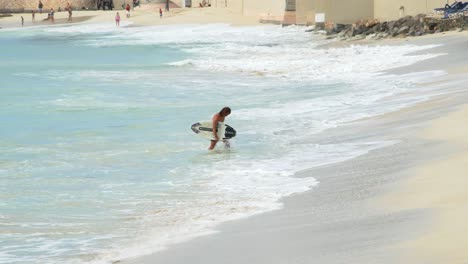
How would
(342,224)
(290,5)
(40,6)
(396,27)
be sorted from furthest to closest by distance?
(40,6) < (290,5) < (396,27) < (342,224)

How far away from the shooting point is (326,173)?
46.9ft

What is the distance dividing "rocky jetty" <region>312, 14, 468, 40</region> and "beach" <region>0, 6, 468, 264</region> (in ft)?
33.4

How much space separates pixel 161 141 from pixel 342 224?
9392 millimetres

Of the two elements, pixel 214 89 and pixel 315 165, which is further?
pixel 214 89

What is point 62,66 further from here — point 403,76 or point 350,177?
point 350,177

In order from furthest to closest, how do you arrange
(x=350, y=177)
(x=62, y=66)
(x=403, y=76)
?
(x=62, y=66), (x=403, y=76), (x=350, y=177)

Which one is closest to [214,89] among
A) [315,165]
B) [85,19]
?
[315,165]

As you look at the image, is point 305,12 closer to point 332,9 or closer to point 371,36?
point 332,9

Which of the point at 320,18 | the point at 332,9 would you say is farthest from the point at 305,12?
the point at 332,9

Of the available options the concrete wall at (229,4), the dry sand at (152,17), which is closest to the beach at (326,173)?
the dry sand at (152,17)

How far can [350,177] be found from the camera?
13.7m

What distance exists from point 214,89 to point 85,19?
72.9m

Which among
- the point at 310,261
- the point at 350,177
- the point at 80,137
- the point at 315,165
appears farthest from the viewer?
the point at 80,137

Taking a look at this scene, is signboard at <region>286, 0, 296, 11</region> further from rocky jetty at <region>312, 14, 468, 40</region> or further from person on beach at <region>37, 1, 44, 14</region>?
person on beach at <region>37, 1, 44, 14</region>
